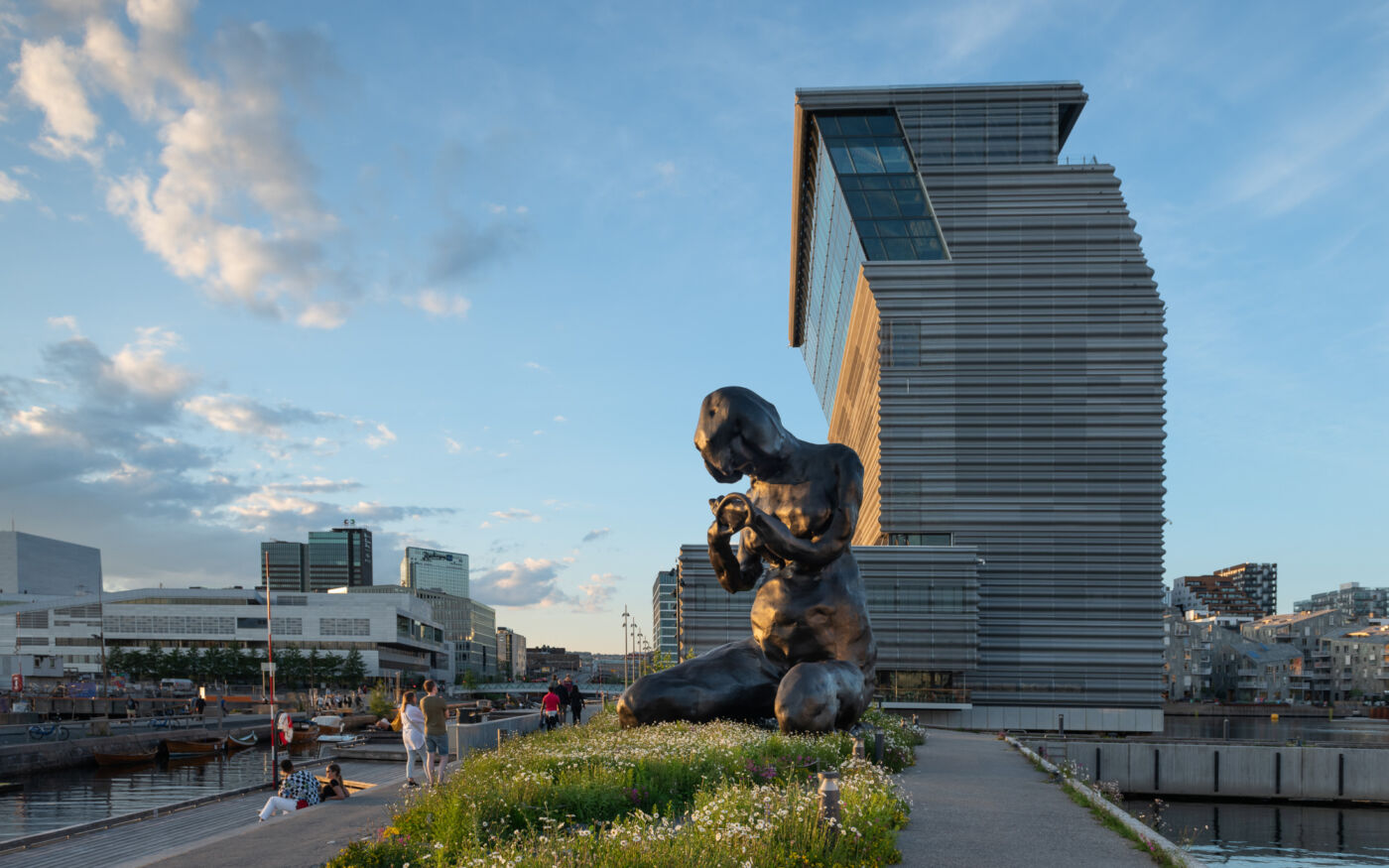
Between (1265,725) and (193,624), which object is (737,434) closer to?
(1265,725)

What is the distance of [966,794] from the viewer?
10.9 metres

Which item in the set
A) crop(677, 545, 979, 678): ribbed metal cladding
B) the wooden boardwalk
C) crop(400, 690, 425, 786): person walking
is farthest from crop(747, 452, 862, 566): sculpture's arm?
crop(677, 545, 979, 678): ribbed metal cladding

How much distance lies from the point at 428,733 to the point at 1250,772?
23802 millimetres

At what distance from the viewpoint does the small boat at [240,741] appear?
40581 millimetres

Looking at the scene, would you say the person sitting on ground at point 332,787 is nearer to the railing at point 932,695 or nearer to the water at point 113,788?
the water at point 113,788

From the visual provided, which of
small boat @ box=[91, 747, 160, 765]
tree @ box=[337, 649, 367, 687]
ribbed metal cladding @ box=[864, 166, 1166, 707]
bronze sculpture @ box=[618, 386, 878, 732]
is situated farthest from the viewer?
tree @ box=[337, 649, 367, 687]

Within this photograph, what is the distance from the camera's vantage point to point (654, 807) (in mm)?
7332

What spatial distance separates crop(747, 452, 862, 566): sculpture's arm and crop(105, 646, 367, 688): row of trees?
87.2m

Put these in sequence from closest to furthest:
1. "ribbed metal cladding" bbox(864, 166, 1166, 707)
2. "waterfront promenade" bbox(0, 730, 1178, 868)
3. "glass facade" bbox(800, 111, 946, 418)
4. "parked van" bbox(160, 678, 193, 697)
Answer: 1. "waterfront promenade" bbox(0, 730, 1178, 868)
2. "ribbed metal cladding" bbox(864, 166, 1166, 707)
3. "glass facade" bbox(800, 111, 946, 418)
4. "parked van" bbox(160, 678, 193, 697)

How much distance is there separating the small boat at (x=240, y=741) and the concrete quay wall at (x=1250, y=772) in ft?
104

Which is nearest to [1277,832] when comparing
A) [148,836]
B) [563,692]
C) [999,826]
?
[563,692]

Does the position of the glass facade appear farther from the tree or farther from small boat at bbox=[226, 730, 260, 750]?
the tree

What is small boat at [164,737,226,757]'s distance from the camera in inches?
1464

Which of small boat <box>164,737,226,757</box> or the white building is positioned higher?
small boat <box>164,737,226,757</box>
